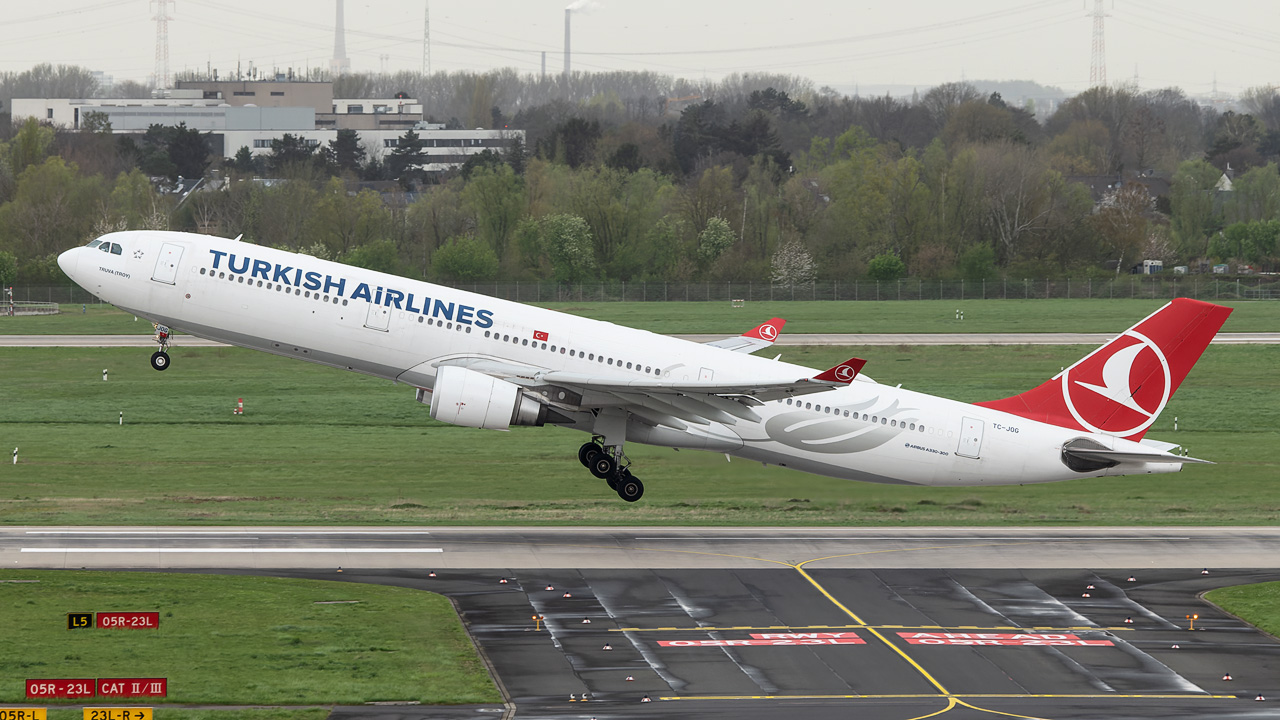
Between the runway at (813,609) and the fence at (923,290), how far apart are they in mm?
89804

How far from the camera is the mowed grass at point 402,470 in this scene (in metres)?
53.6

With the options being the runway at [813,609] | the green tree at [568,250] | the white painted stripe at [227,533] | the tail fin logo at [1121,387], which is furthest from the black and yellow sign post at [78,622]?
the green tree at [568,250]

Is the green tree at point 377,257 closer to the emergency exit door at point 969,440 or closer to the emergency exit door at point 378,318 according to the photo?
the emergency exit door at point 378,318

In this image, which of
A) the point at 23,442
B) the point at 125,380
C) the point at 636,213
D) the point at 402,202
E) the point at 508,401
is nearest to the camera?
the point at 508,401

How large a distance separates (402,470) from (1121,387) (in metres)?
31.3

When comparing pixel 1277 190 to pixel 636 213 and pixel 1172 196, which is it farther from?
pixel 636 213

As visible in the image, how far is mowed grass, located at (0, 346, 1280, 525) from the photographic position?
53.6 metres

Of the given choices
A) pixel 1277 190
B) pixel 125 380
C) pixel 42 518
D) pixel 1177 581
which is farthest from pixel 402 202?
pixel 1177 581

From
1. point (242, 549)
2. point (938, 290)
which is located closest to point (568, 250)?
point (938, 290)

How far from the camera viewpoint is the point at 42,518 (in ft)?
165

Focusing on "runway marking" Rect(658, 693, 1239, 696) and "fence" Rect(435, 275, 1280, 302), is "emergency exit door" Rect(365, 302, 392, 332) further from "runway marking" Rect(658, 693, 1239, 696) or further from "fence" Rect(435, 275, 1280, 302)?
"fence" Rect(435, 275, 1280, 302)

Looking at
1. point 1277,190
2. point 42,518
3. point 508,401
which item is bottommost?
point 42,518

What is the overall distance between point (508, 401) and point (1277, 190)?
580 feet

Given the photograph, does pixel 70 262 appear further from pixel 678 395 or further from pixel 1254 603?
pixel 1254 603
